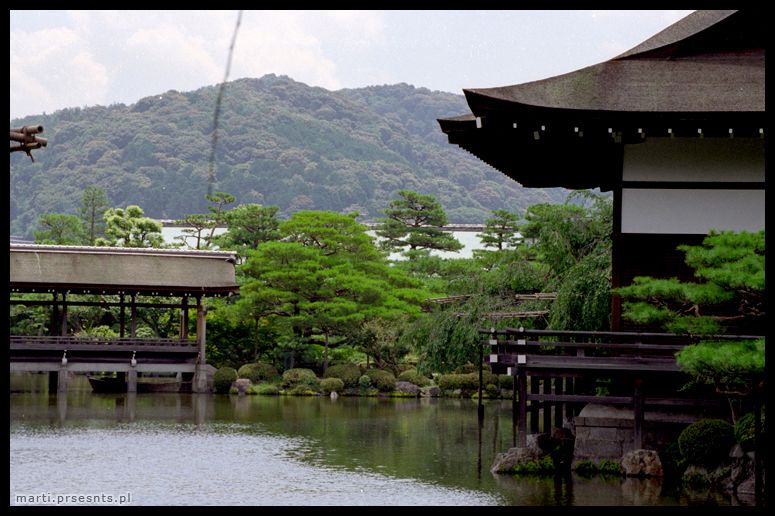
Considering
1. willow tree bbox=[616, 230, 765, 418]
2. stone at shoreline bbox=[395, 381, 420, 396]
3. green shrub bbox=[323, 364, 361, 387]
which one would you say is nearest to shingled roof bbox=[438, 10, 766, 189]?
willow tree bbox=[616, 230, 765, 418]

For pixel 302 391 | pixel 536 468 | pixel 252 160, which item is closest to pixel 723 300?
pixel 536 468

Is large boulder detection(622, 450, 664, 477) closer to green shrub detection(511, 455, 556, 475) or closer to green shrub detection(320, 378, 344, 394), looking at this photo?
green shrub detection(511, 455, 556, 475)

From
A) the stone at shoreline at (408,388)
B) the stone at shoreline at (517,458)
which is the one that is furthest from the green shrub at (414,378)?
the stone at shoreline at (517,458)

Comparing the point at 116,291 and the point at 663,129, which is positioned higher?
the point at 663,129

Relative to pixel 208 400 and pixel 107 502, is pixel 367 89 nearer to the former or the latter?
pixel 208 400

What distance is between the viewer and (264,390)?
2778 cm

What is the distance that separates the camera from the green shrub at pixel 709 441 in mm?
11312

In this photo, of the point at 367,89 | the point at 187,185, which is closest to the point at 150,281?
the point at 187,185

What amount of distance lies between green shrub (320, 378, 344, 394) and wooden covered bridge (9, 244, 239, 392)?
2818 mm

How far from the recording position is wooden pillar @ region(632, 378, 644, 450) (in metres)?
11.8

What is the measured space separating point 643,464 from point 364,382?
16.3 meters

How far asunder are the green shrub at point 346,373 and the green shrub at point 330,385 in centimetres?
Result: 33

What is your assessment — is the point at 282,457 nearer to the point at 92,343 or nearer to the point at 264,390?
the point at 264,390

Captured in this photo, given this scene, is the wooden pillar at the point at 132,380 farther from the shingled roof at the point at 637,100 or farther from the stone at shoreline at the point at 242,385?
the shingled roof at the point at 637,100
